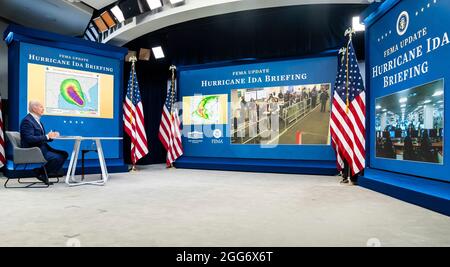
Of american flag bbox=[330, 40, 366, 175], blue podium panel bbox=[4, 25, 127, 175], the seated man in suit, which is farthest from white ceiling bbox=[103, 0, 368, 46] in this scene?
the seated man in suit

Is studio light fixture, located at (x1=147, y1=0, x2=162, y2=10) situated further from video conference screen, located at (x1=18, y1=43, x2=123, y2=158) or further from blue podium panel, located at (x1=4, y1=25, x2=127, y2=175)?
video conference screen, located at (x1=18, y1=43, x2=123, y2=158)

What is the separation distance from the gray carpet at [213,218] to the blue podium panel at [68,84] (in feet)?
7.70

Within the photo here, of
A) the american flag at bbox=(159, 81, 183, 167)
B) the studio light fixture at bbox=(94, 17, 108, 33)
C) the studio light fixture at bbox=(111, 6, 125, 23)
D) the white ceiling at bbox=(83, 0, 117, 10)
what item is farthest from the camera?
the american flag at bbox=(159, 81, 183, 167)

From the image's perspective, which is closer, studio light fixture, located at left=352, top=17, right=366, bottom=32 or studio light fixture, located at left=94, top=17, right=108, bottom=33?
studio light fixture, located at left=352, top=17, right=366, bottom=32

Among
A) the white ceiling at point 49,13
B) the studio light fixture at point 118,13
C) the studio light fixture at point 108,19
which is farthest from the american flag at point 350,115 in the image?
the white ceiling at point 49,13

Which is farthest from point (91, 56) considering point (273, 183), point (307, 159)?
point (307, 159)

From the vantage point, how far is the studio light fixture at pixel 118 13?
7333 millimetres

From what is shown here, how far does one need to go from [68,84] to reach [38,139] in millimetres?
2125

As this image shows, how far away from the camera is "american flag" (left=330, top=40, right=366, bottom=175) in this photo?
532cm

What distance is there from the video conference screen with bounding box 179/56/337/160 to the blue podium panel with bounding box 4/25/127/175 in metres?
1.99

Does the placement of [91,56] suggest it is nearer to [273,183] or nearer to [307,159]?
[273,183]

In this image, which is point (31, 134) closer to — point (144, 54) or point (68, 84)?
point (68, 84)

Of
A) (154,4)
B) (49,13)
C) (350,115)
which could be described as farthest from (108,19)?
(350,115)
